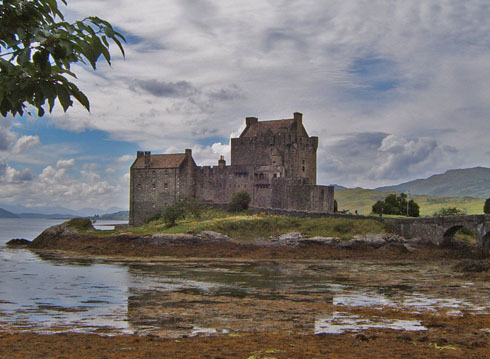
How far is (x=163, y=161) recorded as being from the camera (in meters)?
83.2

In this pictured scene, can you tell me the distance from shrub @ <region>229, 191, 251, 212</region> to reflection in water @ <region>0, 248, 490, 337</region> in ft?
86.1

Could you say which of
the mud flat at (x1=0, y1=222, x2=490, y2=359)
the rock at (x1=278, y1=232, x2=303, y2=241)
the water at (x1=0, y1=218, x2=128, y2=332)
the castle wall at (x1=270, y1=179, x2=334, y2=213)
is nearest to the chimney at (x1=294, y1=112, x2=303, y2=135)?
the castle wall at (x1=270, y1=179, x2=334, y2=213)

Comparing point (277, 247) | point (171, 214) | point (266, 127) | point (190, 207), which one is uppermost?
point (266, 127)

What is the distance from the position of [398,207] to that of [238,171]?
24.4 meters

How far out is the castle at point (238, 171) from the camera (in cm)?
7738

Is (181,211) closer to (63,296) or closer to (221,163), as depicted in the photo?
(221,163)

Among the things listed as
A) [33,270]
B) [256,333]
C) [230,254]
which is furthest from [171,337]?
[230,254]

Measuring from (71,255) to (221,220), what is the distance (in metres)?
17.4

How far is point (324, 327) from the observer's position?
18.2 m

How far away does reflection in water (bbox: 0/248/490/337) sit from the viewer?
1881cm

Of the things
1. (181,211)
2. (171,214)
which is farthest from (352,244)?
(181,211)

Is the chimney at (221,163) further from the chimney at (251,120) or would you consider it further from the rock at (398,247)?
the rock at (398,247)

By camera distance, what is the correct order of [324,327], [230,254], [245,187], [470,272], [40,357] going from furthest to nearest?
[245,187]
[230,254]
[470,272]
[324,327]
[40,357]

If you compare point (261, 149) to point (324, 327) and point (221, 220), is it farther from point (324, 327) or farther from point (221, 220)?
point (324, 327)
